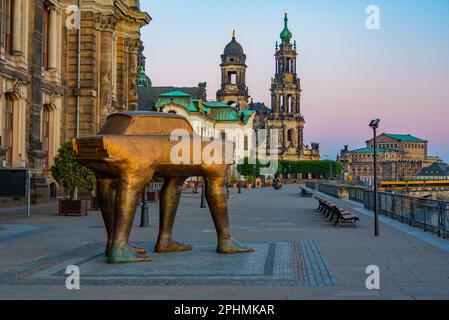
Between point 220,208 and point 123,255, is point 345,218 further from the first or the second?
point 123,255

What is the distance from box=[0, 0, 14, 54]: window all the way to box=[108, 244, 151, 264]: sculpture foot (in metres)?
21.9

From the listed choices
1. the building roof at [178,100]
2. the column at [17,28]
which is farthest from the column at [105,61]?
the building roof at [178,100]

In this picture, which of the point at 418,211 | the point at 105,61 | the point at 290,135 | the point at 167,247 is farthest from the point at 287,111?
the point at 167,247

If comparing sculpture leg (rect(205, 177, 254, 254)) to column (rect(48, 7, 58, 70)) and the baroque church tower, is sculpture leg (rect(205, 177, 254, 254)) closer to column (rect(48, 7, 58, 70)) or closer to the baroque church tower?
column (rect(48, 7, 58, 70))

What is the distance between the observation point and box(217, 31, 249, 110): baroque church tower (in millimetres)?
134000

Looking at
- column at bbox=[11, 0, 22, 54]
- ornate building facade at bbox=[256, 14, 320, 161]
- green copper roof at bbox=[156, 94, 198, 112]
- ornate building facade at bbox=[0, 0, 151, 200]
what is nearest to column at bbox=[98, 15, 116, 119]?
ornate building facade at bbox=[0, 0, 151, 200]

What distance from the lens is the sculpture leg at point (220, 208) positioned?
45.7 ft

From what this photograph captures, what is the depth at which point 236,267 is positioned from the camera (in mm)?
12102

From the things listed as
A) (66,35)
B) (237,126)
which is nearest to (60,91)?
(66,35)

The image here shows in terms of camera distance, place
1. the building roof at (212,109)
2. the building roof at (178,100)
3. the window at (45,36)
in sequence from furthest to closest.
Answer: the building roof at (212,109) → the building roof at (178,100) → the window at (45,36)

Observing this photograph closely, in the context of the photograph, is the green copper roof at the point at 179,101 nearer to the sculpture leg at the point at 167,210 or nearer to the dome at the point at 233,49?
the dome at the point at 233,49
